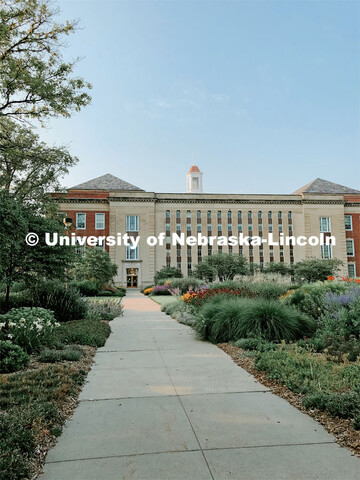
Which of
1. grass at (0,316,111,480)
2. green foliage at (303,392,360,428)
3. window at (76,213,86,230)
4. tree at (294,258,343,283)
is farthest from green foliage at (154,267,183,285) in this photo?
green foliage at (303,392,360,428)

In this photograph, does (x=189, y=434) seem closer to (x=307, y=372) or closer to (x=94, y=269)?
(x=307, y=372)

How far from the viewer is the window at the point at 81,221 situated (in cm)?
5166

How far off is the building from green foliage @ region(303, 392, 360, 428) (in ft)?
158

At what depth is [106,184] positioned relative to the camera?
55.0 metres

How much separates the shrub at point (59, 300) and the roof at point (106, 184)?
43.0 meters

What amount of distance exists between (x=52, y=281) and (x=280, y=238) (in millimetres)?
48757

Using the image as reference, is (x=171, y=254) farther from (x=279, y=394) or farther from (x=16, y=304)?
(x=279, y=394)

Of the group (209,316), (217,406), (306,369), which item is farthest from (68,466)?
(209,316)

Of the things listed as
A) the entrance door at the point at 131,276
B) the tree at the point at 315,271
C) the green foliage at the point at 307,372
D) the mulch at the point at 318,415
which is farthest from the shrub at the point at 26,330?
the entrance door at the point at 131,276

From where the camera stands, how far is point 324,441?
319 centimetres

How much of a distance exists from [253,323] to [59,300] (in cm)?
699

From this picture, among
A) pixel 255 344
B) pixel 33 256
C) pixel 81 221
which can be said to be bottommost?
pixel 255 344

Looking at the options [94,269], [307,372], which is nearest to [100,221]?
[94,269]

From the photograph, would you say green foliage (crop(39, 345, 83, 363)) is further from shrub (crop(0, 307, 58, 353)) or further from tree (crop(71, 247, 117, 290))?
tree (crop(71, 247, 117, 290))
